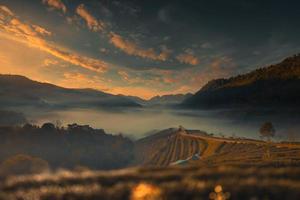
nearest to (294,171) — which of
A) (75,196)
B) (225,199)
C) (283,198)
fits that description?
(283,198)

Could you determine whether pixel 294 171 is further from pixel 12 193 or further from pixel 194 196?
pixel 12 193

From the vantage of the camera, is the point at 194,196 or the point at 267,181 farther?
the point at 267,181

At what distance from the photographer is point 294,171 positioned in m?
21.9

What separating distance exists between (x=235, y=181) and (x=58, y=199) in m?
8.61

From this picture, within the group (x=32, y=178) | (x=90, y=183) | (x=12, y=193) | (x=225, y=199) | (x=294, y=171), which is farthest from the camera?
(x=294, y=171)

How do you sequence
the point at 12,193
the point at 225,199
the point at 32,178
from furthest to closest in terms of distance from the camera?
the point at 32,178
the point at 12,193
the point at 225,199

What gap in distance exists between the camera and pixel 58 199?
14.8m

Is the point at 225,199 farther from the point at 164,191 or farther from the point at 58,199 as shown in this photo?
the point at 58,199

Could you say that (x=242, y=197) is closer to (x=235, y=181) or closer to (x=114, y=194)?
(x=235, y=181)

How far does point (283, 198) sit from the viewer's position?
14852mm

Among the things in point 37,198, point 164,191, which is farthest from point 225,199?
point 37,198

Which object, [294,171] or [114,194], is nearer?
[114,194]

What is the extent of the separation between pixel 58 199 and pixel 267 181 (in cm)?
1025

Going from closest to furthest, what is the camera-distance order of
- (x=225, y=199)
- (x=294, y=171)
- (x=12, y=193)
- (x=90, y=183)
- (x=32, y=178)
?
(x=225, y=199)
(x=12, y=193)
(x=90, y=183)
(x=32, y=178)
(x=294, y=171)
